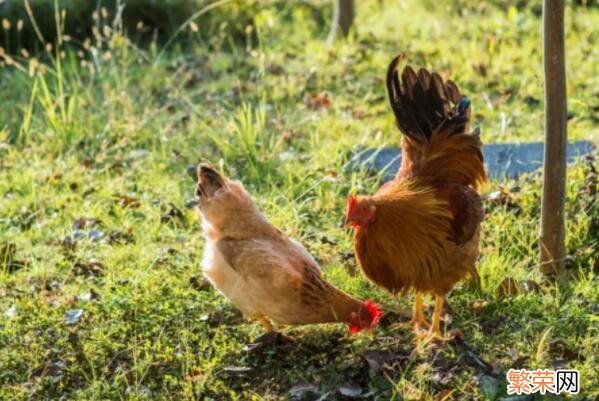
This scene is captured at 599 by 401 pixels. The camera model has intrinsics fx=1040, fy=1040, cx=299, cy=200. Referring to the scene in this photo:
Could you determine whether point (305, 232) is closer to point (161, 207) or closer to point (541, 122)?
point (161, 207)

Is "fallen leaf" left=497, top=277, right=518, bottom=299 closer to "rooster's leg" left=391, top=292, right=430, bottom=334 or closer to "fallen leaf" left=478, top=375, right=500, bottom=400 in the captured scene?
"rooster's leg" left=391, top=292, right=430, bottom=334

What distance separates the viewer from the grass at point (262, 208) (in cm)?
431

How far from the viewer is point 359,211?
4223mm

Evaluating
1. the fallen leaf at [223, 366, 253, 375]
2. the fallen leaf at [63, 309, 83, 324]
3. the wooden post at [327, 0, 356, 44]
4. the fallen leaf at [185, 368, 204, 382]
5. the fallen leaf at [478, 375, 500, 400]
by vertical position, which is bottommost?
the fallen leaf at [63, 309, 83, 324]

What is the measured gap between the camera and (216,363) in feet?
14.4

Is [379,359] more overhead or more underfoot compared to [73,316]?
more overhead

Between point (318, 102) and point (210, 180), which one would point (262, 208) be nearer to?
point (210, 180)

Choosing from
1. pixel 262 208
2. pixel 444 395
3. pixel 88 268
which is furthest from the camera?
pixel 262 208

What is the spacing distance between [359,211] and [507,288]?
96cm

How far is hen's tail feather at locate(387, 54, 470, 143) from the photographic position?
4.60m

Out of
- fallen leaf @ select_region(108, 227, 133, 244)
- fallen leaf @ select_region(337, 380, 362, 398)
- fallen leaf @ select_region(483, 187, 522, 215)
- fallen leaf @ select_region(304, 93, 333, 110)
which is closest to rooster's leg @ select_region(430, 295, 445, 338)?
fallen leaf @ select_region(337, 380, 362, 398)

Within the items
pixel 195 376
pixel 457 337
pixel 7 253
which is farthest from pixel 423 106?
pixel 7 253

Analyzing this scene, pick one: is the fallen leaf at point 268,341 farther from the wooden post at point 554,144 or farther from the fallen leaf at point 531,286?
the wooden post at point 554,144

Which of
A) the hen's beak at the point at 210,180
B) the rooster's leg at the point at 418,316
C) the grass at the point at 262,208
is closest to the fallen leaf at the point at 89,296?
the grass at the point at 262,208
